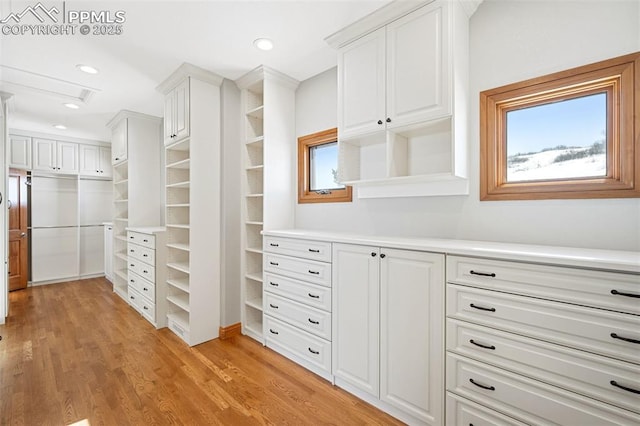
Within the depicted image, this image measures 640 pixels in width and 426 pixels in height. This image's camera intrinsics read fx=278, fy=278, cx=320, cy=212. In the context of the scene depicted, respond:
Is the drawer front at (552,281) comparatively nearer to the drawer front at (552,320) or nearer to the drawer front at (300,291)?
Answer: the drawer front at (552,320)

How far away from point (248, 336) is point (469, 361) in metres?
2.20

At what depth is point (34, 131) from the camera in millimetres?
4727

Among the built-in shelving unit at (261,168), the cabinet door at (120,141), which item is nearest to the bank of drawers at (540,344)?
the built-in shelving unit at (261,168)

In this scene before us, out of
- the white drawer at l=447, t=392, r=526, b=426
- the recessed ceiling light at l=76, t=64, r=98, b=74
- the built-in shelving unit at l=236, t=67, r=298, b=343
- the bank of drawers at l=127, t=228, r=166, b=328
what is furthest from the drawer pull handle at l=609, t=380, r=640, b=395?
the recessed ceiling light at l=76, t=64, r=98, b=74

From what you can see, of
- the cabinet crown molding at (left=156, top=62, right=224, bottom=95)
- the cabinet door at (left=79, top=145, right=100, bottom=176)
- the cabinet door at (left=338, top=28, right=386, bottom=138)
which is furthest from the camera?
the cabinet door at (left=79, top=145, right=100, bottom=176)

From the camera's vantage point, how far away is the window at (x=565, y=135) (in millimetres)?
1400

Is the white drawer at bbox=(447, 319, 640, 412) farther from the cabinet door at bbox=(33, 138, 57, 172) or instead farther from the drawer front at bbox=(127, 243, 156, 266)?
the cabinet door at bbox=(33, 138, 57, 172)

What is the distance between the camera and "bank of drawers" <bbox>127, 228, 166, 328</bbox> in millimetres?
3152

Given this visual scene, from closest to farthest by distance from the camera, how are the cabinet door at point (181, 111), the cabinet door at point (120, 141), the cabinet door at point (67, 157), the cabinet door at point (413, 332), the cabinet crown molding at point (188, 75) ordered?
1. the cabinet door at point (413, 332)
2. the cabinet crown molding at point (188, 75)
3. the cabinet door at point (181, 111)
4. the cabinet door at point (120, 141)
5. the cabinet door at point (67, 157)

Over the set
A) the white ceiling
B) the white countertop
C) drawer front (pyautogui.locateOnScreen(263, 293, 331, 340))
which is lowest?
drawer front (pyautogui.locateOnScreen(263, 293, 331, 340))

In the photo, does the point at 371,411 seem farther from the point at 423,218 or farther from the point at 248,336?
the point at 248,336

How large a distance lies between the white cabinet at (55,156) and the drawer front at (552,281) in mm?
6422

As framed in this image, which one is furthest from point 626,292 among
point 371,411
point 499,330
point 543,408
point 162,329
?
point 162,329

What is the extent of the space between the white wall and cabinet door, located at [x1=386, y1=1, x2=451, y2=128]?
304mm
